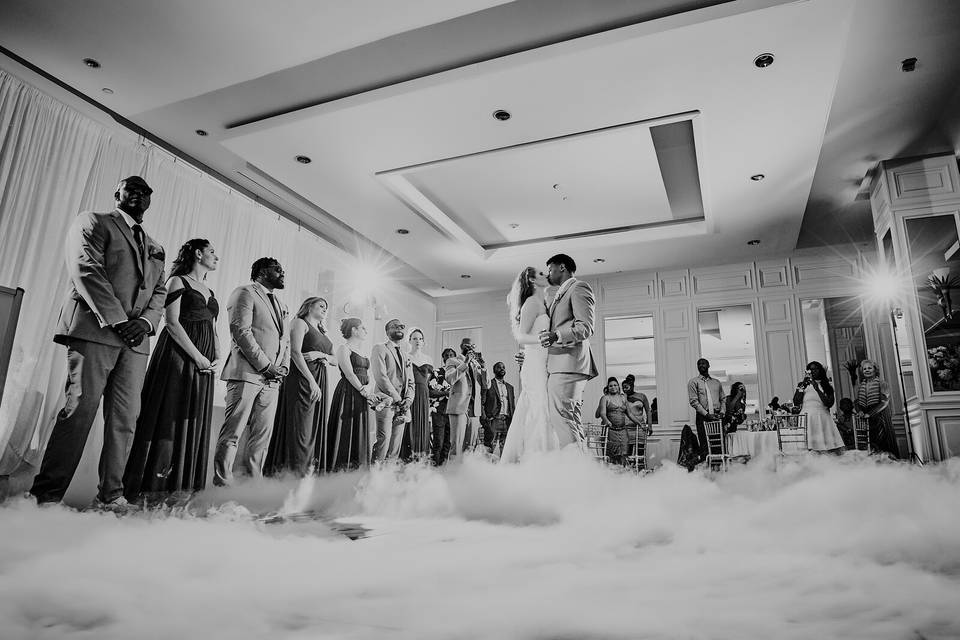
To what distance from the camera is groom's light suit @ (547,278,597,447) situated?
12.5ft

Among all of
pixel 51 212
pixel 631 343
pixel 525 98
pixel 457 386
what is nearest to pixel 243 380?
pixel 51 212

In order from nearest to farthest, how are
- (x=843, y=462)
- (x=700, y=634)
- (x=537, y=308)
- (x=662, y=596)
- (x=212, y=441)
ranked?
(x=700, y=634)
(x=662, y=596)
(x=537, y=308)
(x=843, y=462)
(x=212, y=441)

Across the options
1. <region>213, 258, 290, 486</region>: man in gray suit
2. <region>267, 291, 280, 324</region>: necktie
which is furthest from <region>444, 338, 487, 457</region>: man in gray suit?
<region>267, 291, 280, 324</region>: necktie

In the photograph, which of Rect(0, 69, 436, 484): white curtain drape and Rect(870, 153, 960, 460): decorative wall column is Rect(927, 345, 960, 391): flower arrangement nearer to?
Rect(870, 153, 960, 460): decorative wall column

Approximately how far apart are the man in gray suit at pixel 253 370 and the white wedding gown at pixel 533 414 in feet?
8.04

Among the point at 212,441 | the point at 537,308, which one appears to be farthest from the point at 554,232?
the point at 212,441

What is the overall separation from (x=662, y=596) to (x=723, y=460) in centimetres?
639

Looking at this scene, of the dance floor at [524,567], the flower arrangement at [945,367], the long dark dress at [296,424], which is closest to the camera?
the dance floor at [524,567]

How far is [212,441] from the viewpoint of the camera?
19.6 ft

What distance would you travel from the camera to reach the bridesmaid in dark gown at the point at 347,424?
6.39 meters

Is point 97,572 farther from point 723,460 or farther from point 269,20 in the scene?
point 723,460

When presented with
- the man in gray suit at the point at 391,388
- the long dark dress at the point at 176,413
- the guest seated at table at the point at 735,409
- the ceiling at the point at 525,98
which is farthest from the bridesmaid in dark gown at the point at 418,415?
the guest seated at table at the point at 735,409

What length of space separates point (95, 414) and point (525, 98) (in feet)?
13.3

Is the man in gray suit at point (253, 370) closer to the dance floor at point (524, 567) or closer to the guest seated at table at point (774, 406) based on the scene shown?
the dance floor at point (524, 567)
